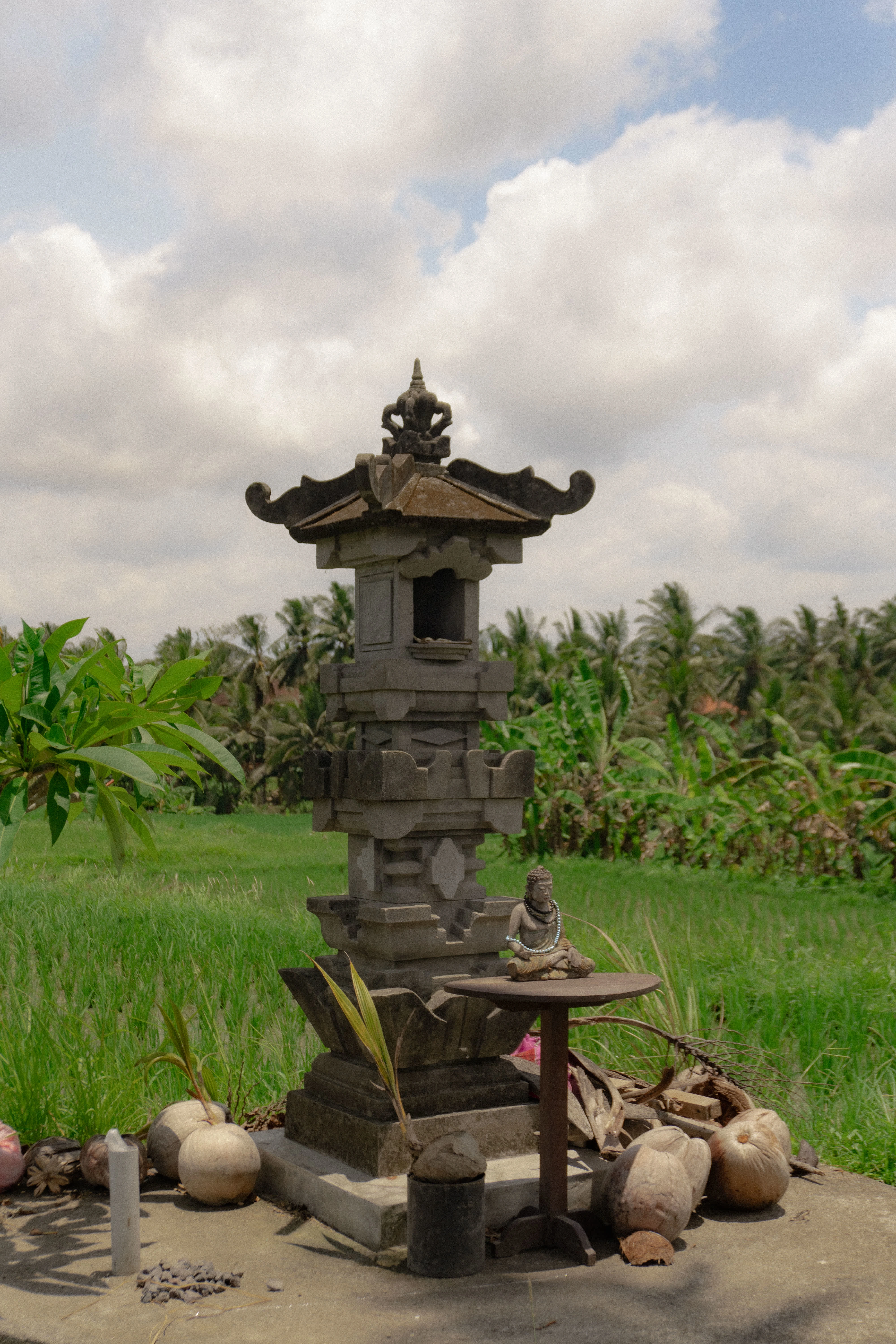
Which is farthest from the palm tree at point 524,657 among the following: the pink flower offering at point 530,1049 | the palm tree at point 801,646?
the pink flower offering at point 530,1049

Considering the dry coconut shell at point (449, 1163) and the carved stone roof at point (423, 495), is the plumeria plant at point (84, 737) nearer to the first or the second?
the carved stone roof at point (423, 495)

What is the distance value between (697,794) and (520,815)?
9.96 metres

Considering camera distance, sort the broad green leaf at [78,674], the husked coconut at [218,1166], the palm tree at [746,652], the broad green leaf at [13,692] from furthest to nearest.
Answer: the palm tree at [746,652] < the husked coconut at [218,1166] < the broad green leaf at [78,674] < the broad green leaf at [13,692]

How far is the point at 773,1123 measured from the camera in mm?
4875

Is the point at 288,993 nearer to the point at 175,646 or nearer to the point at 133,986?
the point at 133,986

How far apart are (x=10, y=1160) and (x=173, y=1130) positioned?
0.66m

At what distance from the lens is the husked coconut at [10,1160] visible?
483 centimetres

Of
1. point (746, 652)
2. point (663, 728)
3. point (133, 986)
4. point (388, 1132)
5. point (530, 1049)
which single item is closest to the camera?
point (388, 1132)

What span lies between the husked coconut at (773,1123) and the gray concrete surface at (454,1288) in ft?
0.74

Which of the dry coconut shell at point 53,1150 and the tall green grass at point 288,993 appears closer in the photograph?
the dry coconut shell at point 53,1150

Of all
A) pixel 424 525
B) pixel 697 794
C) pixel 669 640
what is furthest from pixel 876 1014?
pixel 669 640

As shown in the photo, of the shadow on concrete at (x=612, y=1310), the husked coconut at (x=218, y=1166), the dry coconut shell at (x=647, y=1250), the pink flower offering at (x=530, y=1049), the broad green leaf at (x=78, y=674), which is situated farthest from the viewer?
the pink flower offering at (x=530, y=1049)

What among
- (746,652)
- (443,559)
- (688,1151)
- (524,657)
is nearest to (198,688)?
(443,559)

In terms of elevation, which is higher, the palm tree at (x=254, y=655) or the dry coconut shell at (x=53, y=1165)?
the palm tree at (x=254, y=655)
